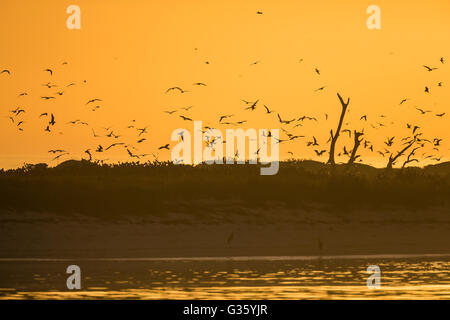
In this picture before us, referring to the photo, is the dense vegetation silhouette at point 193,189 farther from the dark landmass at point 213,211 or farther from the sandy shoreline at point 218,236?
the sandy shoreline at point 218,236

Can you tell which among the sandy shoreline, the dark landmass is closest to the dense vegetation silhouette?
the dark landmass

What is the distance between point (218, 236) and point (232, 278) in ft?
37.8

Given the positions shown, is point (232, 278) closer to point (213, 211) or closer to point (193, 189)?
point (213, 211)

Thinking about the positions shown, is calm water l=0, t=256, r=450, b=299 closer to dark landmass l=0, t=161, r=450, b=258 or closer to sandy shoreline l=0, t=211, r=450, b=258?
sandy shoreline l=0, t=211, r=450, b=258

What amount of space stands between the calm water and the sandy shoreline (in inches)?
95.7

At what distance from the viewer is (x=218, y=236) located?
128ft

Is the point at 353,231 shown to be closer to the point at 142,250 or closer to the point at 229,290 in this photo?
the point at 142,250

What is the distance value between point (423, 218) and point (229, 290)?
20.9 m

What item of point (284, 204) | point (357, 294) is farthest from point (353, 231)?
point (357, 294)

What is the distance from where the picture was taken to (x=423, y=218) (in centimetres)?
4462

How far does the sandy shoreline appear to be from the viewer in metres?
35.3

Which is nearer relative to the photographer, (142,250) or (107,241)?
(142,250)

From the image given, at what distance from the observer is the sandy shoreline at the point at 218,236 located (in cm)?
3529

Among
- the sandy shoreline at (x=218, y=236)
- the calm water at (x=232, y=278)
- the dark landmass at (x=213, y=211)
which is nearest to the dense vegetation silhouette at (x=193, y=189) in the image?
the dark landmass at (x=213, y=211)
